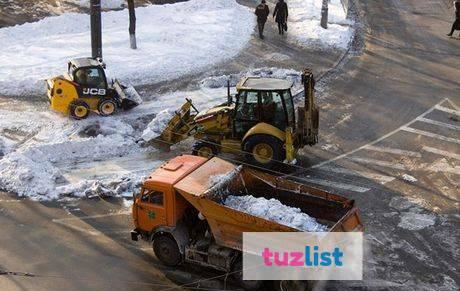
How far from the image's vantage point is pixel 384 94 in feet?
72.7

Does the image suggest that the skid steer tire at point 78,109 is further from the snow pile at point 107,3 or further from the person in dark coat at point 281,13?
the snow pile at point 107,3

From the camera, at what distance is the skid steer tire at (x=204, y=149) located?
16.9 m

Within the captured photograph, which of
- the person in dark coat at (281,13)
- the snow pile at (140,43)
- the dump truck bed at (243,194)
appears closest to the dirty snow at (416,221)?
the dump truck bed at (243,194)

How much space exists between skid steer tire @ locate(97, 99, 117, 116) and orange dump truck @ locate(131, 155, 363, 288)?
7.95 metres

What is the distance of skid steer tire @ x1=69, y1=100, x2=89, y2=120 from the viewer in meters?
20.0

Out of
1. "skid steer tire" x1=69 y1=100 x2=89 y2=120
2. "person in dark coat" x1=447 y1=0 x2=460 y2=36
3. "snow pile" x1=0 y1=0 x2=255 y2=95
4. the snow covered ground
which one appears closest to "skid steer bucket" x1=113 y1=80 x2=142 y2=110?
the snow covered ground

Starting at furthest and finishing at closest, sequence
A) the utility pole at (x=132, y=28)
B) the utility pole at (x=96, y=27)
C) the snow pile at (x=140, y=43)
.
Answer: the utility pole at (x=132, y=28) < the snow pile at (x=140, y=43) < the utility pole at (x=96, y=27)

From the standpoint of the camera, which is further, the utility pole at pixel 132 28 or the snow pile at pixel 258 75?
the utility pole at pixel 132 28

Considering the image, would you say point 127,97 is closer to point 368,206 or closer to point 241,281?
point 368,206

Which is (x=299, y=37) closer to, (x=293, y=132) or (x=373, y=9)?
(x=373, y=9)

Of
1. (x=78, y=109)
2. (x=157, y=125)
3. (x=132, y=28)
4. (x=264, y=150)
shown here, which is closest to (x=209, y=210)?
(x=264, y=150)

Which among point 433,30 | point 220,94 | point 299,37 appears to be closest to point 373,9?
point 433,30

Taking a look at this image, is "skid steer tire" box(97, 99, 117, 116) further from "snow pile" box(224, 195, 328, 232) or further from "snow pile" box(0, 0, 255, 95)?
"snow pile" box(224, 195, 328, 232)

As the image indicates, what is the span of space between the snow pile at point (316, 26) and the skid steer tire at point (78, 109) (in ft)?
38.3
